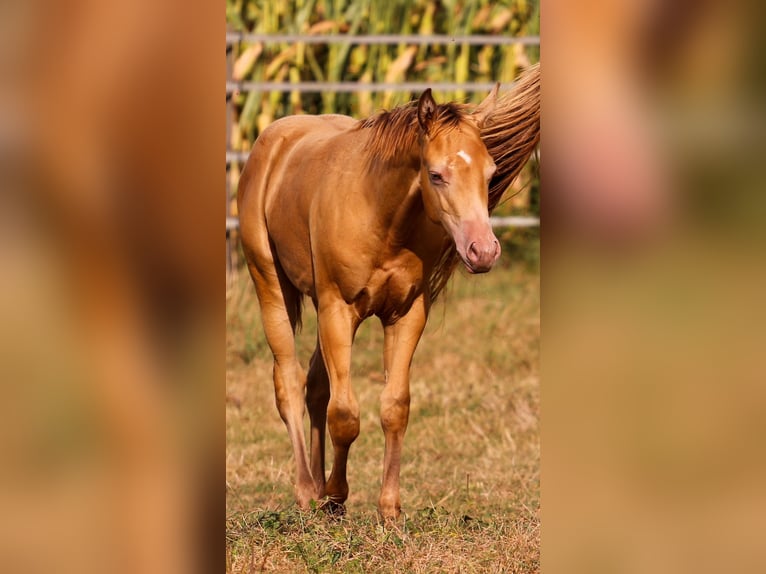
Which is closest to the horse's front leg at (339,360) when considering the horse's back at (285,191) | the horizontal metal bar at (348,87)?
the horse's back at (285,191)

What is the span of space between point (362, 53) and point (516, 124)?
647 centimetres

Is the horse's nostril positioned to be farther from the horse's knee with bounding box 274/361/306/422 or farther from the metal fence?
the metal fence

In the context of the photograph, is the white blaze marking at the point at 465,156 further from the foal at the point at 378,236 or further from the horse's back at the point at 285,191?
the horse's back at the point at 285,191

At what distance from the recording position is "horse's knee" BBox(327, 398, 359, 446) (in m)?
4.84

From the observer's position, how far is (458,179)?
13.7ft

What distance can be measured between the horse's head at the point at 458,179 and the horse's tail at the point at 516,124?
0.47 m

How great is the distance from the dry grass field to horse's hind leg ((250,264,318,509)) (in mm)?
487

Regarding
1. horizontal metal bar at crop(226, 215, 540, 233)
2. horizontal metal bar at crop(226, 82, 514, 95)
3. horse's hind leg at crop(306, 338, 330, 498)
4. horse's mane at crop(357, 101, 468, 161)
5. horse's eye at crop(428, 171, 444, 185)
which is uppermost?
horizontal metal bar at crop(226, 82, 514, 95)

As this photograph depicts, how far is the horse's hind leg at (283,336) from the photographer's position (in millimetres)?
5598
